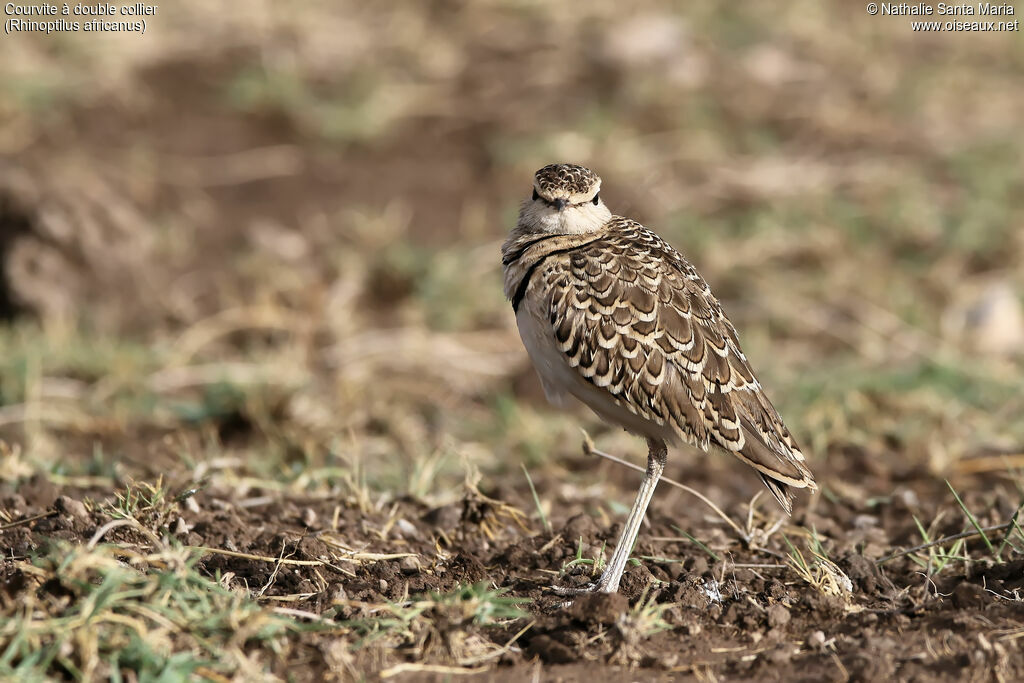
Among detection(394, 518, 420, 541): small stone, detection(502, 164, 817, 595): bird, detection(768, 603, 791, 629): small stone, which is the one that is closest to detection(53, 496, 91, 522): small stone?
detection(394, 518, 420, 541): small stone

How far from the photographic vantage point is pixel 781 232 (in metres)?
8.76

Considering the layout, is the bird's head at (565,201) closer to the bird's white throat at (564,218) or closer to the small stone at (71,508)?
the bird's white throat at (564,218)

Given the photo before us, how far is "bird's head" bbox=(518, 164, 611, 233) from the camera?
15.3 feet

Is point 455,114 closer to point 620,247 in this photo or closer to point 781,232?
point 781,232

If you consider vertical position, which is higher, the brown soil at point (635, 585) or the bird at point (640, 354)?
the bird at point (640, 354)

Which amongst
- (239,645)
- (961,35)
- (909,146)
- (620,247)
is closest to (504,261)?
(620,247)

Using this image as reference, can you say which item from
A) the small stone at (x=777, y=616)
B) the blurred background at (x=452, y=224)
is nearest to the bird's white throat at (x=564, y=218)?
the blurred background at (x=452, y=224)

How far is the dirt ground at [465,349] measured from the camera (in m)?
3.67

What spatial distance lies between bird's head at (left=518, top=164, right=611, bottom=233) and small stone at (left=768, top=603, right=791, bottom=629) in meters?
1.58

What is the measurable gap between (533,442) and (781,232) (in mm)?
3292

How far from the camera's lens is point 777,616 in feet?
12.8

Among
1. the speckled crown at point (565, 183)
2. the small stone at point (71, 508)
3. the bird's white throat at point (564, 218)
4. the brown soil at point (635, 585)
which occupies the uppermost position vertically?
the speckled crown at point (565, 183)

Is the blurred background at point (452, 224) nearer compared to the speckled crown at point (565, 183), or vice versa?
the speckled crown at point (565, 183)

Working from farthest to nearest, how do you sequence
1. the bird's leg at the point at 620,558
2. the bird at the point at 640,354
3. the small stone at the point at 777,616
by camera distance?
the bird at the point at 640,354 → the bird's leg at the point at 620,558 → the small stone at the point at 777,616
